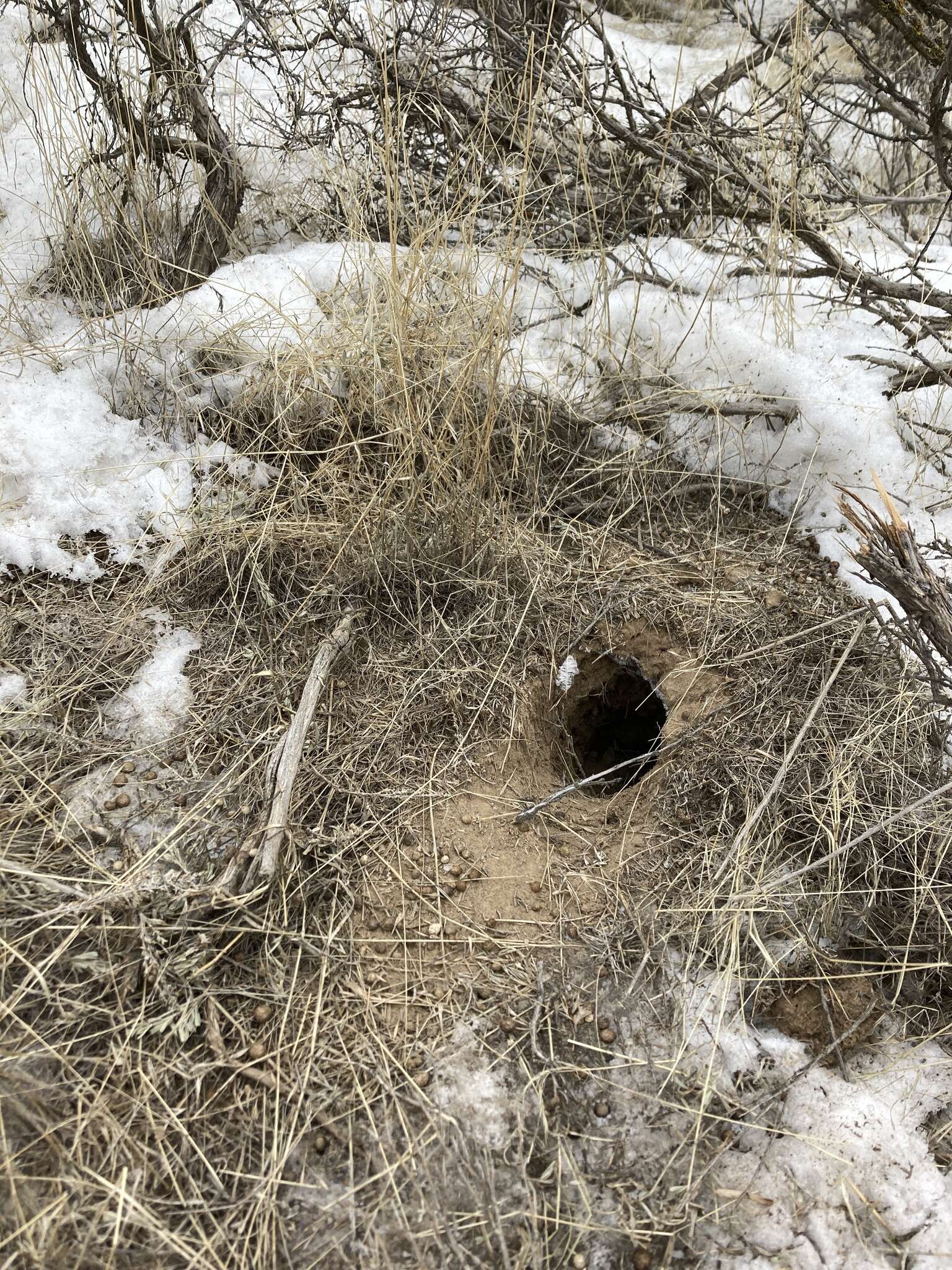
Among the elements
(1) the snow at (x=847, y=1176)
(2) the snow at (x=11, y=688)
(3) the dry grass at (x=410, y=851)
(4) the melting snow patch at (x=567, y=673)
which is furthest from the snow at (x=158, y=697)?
(1) the snow at (x=847, y=1176)

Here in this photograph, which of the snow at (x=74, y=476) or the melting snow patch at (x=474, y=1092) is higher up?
the snow at (x=74, y=476)

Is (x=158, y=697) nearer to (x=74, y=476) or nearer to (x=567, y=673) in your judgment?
(x=74, y=476)

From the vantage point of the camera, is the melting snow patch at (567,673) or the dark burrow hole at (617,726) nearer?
the melting snow patch at (567,673)

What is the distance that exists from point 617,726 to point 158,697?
1502 millimetres

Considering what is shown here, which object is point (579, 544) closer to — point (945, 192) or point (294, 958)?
point (294, 958)

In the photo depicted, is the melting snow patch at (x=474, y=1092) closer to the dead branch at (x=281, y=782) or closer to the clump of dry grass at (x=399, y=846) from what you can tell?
the clump of dry grass at (x=399, y=846)

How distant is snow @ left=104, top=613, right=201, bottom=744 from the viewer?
85.2 inches

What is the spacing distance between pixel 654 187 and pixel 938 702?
2297 mm

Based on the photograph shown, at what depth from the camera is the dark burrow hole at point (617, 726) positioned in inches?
103

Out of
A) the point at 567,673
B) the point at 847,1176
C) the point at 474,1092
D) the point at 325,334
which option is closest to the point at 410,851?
the point at 474,1092

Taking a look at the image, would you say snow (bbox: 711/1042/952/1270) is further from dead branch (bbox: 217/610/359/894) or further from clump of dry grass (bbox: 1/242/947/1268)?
dead branch (bbox: 217/610/359/894)

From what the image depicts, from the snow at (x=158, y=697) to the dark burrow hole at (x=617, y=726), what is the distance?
1.13 metres

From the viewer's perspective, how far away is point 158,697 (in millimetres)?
2230

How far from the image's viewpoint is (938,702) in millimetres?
2092
